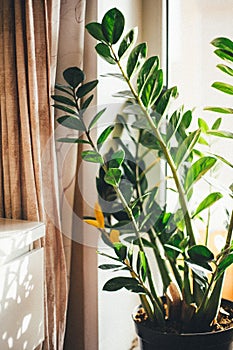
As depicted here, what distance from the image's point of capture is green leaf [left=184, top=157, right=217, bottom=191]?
158cm

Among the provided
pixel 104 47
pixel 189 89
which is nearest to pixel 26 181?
pixel 104 47

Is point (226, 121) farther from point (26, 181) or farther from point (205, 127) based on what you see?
point (26, 181)

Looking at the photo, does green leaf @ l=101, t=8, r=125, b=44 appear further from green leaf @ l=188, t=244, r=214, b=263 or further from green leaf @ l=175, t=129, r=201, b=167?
green leaf @ l=188, t=244, r=214, b=263

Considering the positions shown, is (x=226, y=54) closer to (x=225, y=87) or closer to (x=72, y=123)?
(x=225, y=87)

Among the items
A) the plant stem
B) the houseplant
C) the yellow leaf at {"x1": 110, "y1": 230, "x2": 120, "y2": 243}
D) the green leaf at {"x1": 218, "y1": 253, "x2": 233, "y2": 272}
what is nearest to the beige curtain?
the houseplant

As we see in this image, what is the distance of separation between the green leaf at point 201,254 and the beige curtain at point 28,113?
511 mm

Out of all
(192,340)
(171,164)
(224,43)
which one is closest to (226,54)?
(224,43)

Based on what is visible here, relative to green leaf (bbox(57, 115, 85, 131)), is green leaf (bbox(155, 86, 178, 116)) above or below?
above

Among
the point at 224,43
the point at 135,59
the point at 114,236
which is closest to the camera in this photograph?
the point at 224,43

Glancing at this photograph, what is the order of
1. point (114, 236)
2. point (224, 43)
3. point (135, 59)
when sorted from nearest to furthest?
1. point (224, 43)
2. point (135, 59)
3. point (114, 236)

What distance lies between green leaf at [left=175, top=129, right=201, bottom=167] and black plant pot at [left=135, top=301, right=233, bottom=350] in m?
0.49

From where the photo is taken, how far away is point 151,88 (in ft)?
5.29

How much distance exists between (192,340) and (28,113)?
0.82 m

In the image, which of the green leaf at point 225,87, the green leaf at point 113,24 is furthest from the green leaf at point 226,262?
the green leaf at point 113,24
